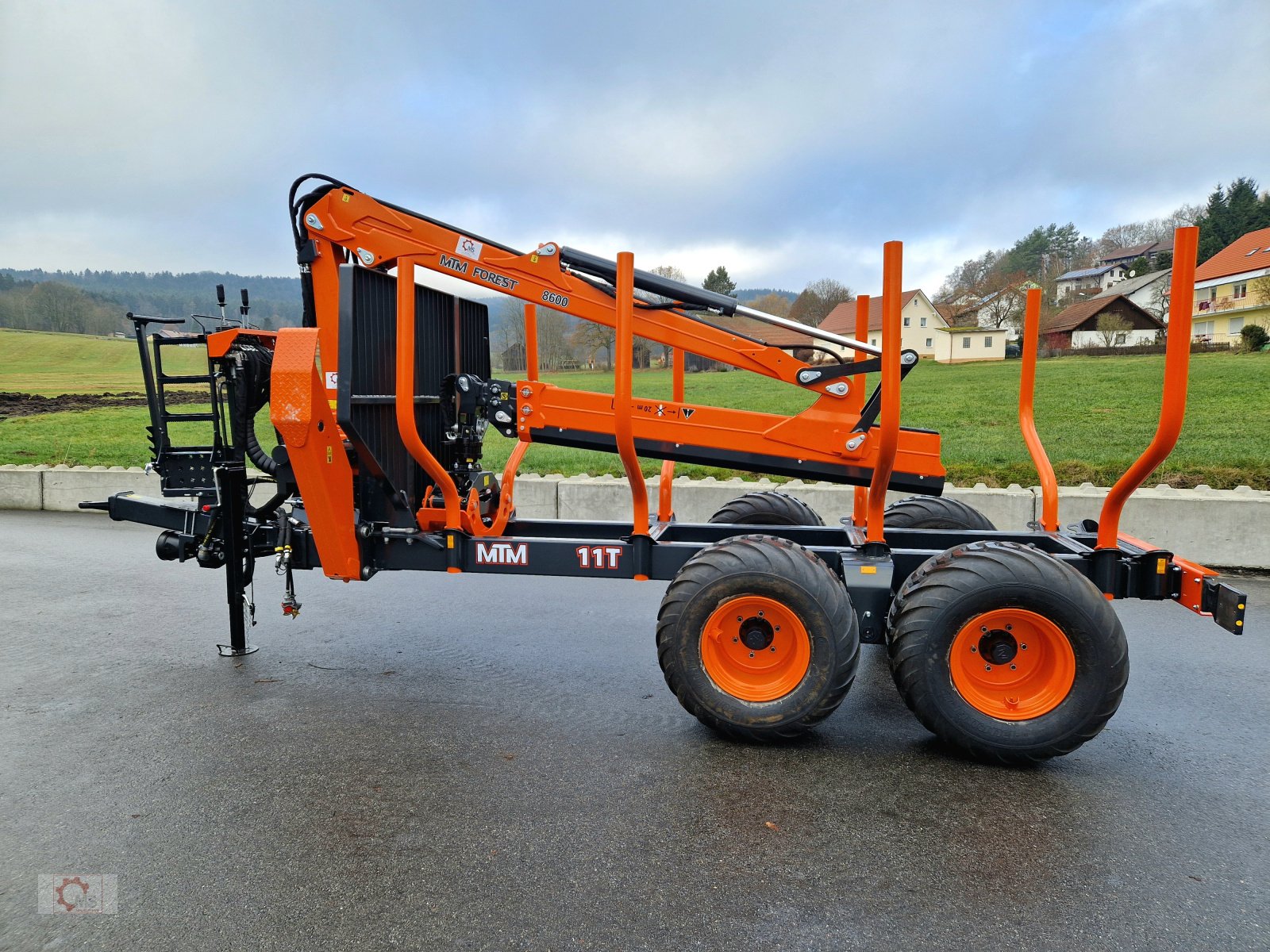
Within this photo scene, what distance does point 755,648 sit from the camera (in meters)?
4.11

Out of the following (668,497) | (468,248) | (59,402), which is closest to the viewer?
(468,248)

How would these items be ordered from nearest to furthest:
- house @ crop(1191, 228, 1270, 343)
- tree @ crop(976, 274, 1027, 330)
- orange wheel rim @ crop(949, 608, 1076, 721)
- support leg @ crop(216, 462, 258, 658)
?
orange wheel rim @ crop(949, 608, 1076, 721), support leg @ crop(216, 462, 258, 658), house @ crop(1191, 228, 1270, 343), tree @ crop(976, 274, 1027, 330)

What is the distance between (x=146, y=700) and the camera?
182 inches

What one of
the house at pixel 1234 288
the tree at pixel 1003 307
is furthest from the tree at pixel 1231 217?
the tree at pixel 1003 307

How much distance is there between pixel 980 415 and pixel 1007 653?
422 inches

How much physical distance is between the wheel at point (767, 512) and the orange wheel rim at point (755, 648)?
1.79m

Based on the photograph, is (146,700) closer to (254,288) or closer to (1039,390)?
(254,288)

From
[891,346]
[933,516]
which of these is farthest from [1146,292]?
[891,346]

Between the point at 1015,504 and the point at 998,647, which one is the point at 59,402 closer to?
the point at 1015,504

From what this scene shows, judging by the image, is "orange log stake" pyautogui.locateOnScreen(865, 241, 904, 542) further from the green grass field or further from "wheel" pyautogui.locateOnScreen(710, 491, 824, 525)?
the green grass field

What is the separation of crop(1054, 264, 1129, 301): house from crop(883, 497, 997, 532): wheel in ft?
192

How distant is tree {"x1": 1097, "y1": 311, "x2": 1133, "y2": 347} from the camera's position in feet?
120

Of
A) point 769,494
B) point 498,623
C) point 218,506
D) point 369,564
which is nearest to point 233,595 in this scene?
point 218,506

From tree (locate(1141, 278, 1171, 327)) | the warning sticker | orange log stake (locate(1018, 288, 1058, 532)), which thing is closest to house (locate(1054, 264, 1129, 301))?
tree (locate(1141, 278, 1171, 327))
